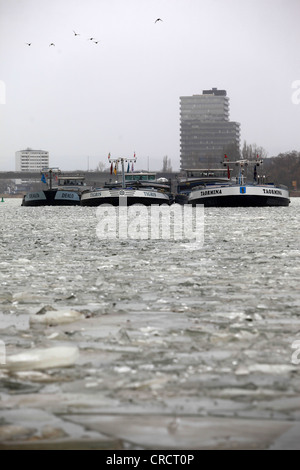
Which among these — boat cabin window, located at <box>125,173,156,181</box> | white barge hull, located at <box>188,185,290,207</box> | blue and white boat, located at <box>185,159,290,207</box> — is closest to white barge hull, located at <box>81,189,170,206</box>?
blue and white boat, located at <box>185,159,290,207</box>

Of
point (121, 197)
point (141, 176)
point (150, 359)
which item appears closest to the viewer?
point (150, 359)

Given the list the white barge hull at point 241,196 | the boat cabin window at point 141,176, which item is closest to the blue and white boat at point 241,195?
the white barge hull at point 241,196

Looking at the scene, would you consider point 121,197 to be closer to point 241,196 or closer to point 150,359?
point 241,196

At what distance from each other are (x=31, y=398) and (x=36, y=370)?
469 mm

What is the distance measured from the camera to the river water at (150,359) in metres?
2.71

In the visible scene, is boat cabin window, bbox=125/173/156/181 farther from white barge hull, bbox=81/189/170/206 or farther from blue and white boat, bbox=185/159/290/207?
blue and white boat, bbox=185/159/290/207

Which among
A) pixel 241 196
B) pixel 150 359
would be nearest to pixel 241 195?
pixel 241 196

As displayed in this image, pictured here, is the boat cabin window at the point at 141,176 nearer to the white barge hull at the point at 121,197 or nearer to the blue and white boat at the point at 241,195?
the white barge hull at the point at 121,197

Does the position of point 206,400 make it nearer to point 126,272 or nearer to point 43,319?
point 43,319

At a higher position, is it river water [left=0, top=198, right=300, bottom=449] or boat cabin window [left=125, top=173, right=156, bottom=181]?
boat cabin window [left=125, top=173, right=156, bottom=181]

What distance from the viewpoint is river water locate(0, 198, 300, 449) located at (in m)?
2.71

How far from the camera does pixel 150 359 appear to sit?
3.79m

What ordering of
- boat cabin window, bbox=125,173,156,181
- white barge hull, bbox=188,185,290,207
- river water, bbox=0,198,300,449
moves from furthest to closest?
boat cabin window, bbox=125,173,156,181, white barge hull, bbox=188,185,290,207, river water, bbox=0,198,300,449
